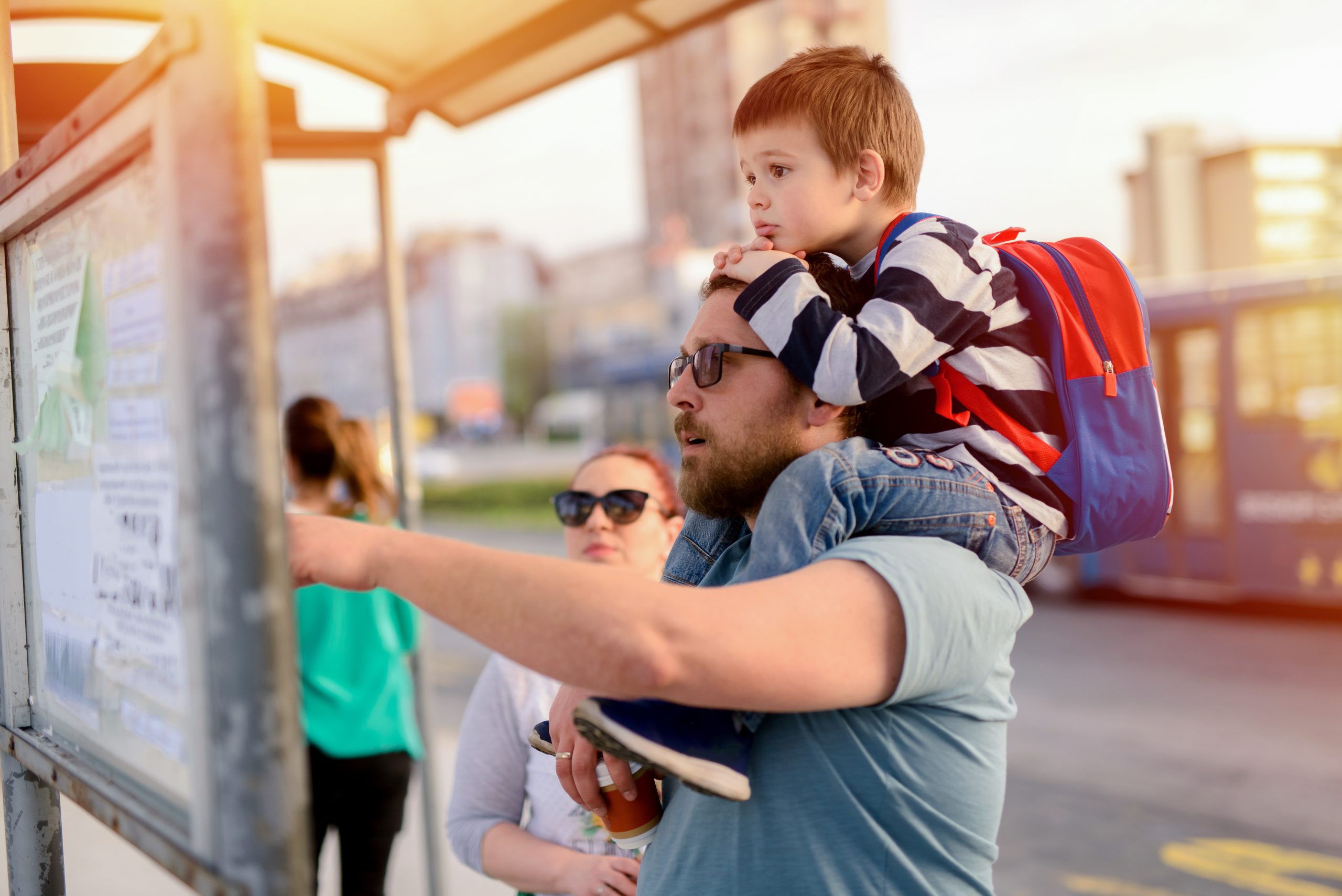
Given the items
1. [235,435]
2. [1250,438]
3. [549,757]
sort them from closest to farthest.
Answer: [235,435], [549,757], [1250,438]

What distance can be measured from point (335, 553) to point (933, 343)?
856 mm

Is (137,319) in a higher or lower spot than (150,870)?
higher

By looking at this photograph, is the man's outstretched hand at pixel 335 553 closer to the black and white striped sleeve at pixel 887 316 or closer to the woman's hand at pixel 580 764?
the woman's hand at pixel 580 764

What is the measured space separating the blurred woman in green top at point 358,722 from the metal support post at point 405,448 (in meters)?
0.10

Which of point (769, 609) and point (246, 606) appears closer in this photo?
point (246, 606)

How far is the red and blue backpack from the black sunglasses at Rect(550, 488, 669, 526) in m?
1.34

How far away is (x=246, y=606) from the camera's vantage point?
967 mm

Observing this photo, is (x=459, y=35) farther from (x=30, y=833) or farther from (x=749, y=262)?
(x=30, y=833)

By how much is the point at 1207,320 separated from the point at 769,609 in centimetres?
1159

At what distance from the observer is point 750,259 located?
1.69 metres

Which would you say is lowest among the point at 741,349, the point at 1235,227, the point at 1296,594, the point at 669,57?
the point at 1296,594

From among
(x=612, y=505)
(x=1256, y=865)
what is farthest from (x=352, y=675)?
(x=1256, y=865)

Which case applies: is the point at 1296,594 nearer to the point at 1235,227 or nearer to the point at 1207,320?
the point at 1207,320

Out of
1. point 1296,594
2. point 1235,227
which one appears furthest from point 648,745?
point 1235,227
